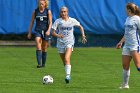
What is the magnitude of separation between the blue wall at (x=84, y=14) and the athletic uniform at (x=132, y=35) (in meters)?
13.0

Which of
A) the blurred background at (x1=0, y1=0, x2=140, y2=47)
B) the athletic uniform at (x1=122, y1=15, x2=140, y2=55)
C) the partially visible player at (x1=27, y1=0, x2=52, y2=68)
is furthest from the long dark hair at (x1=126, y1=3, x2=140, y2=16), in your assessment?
the blurred background at (x1=0, y1=0, x2=140, y2=47)

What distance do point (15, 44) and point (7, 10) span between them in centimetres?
160

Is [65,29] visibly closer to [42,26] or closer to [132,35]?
[132,35]

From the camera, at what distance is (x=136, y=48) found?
11.7 metres

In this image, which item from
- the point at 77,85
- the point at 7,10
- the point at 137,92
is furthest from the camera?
the point at 7,10

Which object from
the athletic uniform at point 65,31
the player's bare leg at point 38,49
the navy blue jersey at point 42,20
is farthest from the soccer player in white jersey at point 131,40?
the navy blue jersey at point 42,20

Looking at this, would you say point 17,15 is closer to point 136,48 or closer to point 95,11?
point 95,11

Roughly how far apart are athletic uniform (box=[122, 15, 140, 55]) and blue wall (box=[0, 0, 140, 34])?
1300 centimetres

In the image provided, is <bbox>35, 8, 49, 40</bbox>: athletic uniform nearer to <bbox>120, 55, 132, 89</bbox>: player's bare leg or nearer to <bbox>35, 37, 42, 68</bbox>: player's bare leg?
<bbox>35, 37, 42, 68</bbox>: player's bare leg

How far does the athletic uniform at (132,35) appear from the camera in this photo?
11672mm

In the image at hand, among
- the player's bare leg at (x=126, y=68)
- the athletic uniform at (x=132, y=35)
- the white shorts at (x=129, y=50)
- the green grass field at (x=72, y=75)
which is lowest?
the green grass field at (x=72, y=75)

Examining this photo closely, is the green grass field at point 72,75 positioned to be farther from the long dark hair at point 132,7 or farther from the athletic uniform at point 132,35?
the long dark hair at point 132,7

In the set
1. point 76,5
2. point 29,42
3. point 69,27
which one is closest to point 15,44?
point 29,42

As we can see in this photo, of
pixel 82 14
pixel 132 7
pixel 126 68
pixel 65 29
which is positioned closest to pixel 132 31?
pixel 132 7
